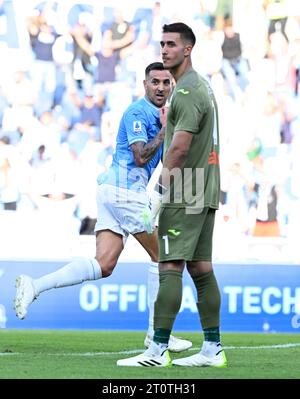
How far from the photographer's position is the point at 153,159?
876cm

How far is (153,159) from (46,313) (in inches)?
113

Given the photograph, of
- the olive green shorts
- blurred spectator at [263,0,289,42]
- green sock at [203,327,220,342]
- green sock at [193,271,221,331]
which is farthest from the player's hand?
blurred spectator at [263,0,289,42]

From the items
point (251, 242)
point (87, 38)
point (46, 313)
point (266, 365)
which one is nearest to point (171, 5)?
point (87, 38)

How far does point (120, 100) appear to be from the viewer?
1132 centimetres

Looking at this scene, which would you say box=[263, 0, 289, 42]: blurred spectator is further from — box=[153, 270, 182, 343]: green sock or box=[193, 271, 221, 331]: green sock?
box=[153, 270, 182, 343]: green sock

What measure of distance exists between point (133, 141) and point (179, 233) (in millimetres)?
1389

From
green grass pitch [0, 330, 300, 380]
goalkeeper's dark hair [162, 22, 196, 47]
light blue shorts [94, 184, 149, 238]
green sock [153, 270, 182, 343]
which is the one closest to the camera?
green grass pitch [0, 330, 300, 380]

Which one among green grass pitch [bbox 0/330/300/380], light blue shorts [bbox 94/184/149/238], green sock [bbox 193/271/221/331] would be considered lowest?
green grass pitch [bbox 0/330/300/380]

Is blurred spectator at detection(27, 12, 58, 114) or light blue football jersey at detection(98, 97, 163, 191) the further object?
blurred spectator at detection(27, 12, 58, 114)

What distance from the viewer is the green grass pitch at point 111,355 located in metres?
6.98

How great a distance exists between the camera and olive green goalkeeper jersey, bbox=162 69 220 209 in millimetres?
7219

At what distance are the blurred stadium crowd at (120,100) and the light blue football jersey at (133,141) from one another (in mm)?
2468

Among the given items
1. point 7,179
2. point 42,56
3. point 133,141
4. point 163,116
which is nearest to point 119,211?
point 133,141

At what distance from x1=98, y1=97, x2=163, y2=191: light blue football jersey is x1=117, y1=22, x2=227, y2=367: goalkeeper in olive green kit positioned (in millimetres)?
1090
